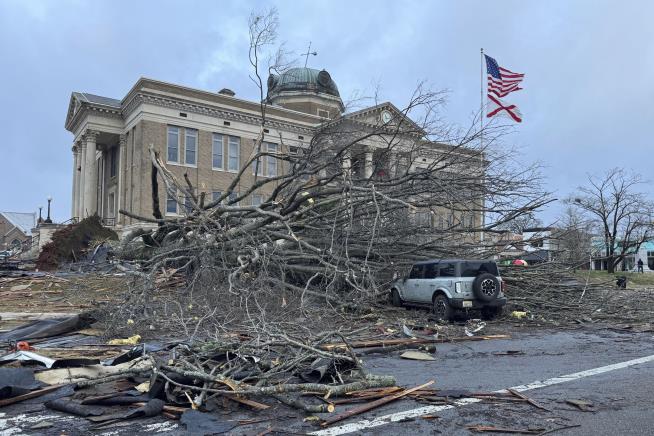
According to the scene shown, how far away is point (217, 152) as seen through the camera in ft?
135

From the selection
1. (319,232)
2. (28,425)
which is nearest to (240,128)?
(319,232)

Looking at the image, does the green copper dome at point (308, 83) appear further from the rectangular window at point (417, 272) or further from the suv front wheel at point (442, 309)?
the suv front wheel at point (442, 309)

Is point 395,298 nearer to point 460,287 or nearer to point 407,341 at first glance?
point 460,287

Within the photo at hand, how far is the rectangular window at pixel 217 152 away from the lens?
4097cm

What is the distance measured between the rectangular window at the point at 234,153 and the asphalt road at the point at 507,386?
34.9 metres

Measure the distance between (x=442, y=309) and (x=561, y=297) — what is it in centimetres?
399

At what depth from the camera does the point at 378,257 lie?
14406mm

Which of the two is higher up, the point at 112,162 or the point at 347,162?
the point at 112,162

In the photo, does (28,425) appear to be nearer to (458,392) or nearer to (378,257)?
(458,392)

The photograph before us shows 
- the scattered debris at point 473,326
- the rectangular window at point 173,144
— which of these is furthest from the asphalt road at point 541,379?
the rectangular window at point 173,144

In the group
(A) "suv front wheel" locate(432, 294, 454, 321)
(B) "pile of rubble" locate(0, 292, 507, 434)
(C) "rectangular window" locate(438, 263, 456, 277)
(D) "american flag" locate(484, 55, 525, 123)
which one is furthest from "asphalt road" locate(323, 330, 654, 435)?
(D) "american flag" locate(484, 55, 525, 123)

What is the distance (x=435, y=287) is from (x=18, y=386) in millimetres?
9273

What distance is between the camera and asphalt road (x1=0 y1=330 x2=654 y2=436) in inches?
169

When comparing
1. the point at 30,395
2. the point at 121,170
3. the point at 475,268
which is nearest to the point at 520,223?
the point at 475,268
